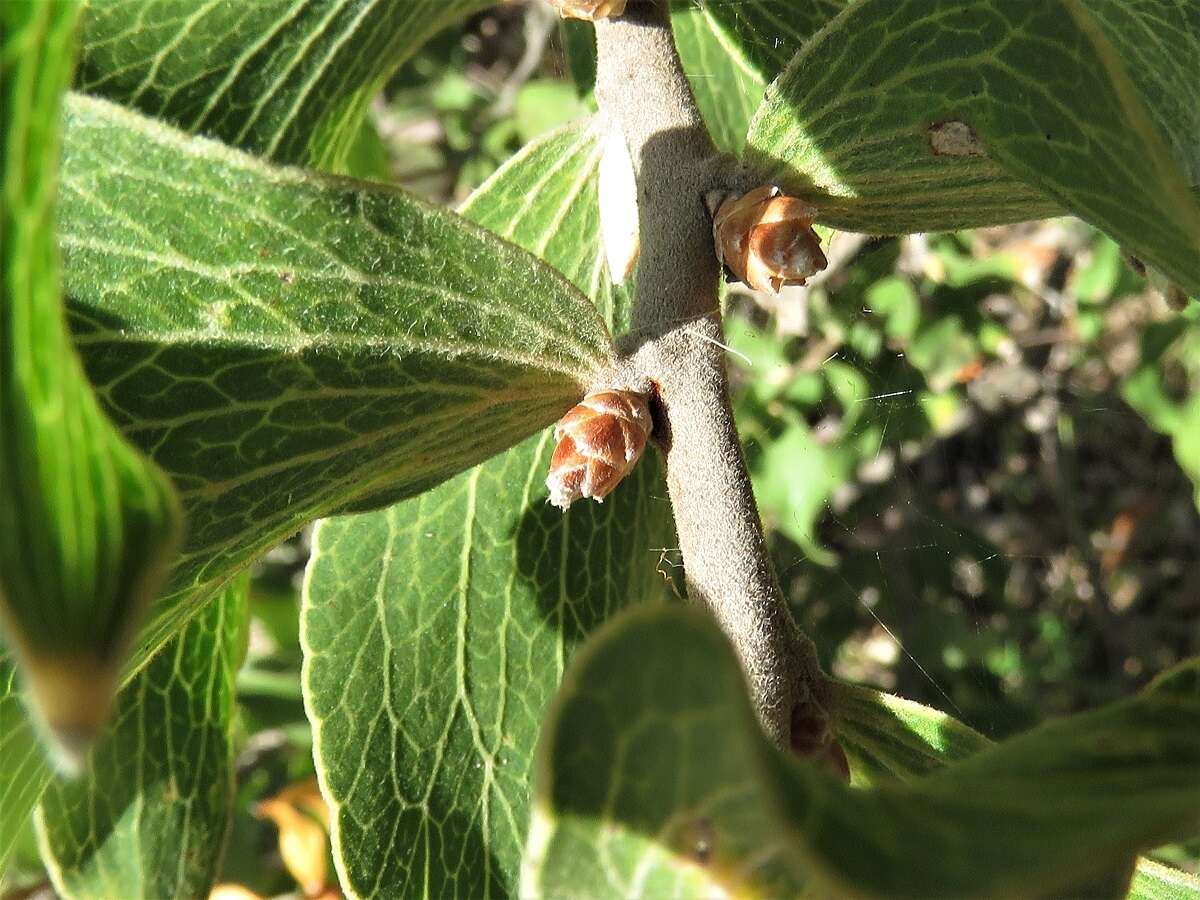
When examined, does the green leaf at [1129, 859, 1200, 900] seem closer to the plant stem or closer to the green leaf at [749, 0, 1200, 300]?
the plant stem

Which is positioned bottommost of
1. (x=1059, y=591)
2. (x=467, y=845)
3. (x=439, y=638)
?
(x=1059, y=591)

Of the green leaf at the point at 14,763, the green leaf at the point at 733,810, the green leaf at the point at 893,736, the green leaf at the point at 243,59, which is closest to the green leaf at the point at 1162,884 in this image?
the green leaf at the point at 893,736

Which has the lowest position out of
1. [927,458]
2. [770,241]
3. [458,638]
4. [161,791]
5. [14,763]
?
[927,458]

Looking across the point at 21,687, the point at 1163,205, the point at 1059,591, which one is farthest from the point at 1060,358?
the point at 21,687

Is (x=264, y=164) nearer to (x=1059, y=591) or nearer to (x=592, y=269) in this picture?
(x=592, y=269)

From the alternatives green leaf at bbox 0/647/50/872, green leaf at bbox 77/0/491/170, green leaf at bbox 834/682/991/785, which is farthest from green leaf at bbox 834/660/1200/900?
green leaf at bbox 77/0/491/170

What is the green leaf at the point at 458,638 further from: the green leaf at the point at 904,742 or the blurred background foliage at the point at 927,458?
the blurred background foliage at the point at 927,458

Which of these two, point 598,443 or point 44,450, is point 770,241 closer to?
point 598,443

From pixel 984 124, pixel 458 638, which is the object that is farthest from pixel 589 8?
pixel 458 638
